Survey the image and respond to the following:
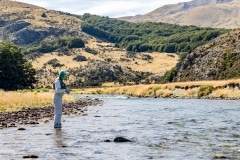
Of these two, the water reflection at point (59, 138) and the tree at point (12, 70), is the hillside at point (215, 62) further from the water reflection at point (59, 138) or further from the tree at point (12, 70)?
the water reflection at point (59, 138)

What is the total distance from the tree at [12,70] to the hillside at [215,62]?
140 feet

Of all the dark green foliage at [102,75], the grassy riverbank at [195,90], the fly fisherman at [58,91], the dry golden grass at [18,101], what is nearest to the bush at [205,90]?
the grassy riverbank at [195,90]

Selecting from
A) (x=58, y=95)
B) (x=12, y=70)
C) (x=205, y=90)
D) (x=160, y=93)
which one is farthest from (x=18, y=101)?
(x=160, y=93)

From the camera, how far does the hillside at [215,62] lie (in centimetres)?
9931

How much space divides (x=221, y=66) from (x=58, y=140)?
85924mm

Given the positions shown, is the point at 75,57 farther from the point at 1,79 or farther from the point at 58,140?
the point at 58,140

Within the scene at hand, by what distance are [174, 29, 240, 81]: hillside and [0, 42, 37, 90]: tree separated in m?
42.8

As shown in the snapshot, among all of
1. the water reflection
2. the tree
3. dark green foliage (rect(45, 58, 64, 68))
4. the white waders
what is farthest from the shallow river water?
dark green foliage (rect(45, 58, 64, 68))

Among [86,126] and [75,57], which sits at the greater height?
[75,57]

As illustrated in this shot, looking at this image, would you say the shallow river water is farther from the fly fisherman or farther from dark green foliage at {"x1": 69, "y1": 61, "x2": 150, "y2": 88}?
dark green foliage at {"x1": 69, "y1": 61, "x2": 150, "y2": 88}

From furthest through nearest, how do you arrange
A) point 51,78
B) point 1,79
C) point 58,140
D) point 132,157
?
point 51,78 → point 1,79 → point 58,140 → point 132,157

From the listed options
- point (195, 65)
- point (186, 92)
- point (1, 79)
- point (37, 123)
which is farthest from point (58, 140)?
point (195, 65)

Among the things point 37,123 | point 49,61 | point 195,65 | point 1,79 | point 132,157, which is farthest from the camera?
point 49,61

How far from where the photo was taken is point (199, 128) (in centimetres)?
2553
